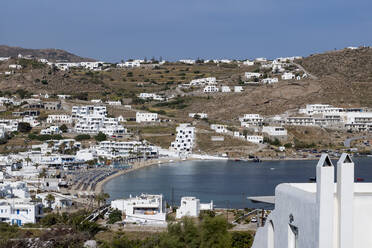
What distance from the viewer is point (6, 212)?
53.0 ft

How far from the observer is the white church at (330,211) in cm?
407

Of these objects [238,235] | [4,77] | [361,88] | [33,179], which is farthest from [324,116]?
[238,235]

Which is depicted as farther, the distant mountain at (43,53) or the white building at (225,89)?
the distant mountain at (43,53)

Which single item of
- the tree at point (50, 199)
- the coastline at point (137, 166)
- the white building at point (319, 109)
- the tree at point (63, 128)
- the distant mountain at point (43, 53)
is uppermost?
the distant mountain at point (43, 53)

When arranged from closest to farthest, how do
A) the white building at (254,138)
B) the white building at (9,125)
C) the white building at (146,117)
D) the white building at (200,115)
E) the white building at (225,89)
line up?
the white building at (9,125) < the white building at (254,138) < the white building at (146,117) < the white building at (200,115) < the white building at (225,89)

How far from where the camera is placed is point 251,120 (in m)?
41.9

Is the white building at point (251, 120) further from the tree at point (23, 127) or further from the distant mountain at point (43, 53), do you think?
the distant mountain at point (43, 53)

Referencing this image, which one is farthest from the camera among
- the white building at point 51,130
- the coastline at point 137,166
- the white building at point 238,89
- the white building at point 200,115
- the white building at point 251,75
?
the white building at point 251,75

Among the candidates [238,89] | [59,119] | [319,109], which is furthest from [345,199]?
[238,89]

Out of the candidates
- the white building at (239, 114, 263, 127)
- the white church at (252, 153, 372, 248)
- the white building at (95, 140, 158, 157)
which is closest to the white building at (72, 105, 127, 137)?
the white building at (95, 140, 158, 157)

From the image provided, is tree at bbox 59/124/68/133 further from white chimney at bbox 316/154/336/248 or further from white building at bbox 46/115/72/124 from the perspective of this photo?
white chimney at bbox 316/154/336/248

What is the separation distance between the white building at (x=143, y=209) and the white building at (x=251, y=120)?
79.3 feet

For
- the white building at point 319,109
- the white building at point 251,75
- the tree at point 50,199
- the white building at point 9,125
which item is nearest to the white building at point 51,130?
the white building at point 9,125

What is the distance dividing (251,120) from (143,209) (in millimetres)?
25552
